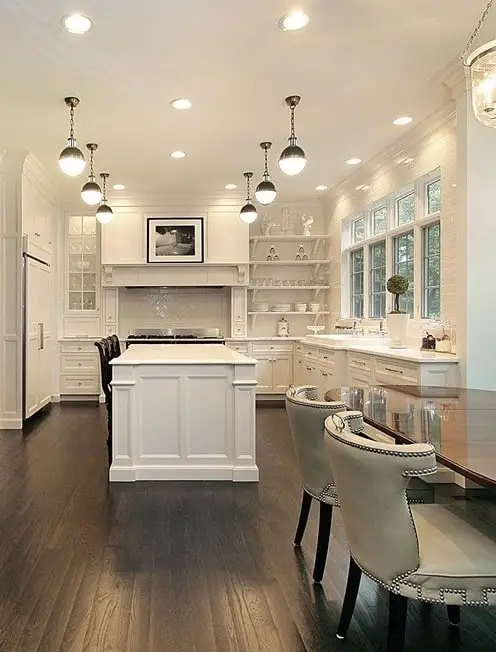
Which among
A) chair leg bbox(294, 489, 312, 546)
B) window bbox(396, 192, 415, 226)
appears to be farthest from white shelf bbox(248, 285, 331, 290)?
chair leg bbox(294, 489, 312, 546)

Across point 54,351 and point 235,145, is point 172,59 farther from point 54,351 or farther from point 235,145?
point 54,351

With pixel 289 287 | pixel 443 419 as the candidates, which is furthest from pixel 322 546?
pixel 289 287

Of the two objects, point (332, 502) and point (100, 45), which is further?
point (100, 45)

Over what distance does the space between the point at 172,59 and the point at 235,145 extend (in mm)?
1950

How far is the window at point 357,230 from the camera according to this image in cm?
725

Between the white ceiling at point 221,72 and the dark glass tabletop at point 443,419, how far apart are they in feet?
7.03

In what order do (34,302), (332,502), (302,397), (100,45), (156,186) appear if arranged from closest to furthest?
(332,502) → (302,397) → (100,45) → (34,302) → (156,186)

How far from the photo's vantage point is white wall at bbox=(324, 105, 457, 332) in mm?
4562

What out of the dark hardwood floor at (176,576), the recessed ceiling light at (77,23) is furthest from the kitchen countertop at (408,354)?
the recessed ceiling light at (77,23)

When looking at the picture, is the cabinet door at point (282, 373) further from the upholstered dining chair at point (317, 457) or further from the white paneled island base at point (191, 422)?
the upholstered dining chair at point (317, 457)

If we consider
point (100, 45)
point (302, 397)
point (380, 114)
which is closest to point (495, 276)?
point (380, 114)

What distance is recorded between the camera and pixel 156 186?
24.5ft

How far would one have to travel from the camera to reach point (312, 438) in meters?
2.52

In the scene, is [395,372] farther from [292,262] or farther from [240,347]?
[292,262]
